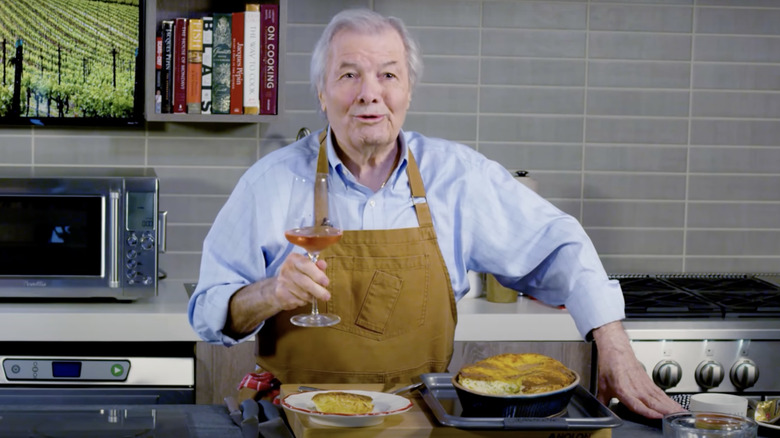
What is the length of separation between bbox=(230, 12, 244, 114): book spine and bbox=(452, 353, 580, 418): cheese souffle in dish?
5.29ft

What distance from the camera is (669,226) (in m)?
3.30

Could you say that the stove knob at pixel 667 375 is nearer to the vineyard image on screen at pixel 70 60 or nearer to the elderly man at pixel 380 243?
the elderly man at pixel 380 243

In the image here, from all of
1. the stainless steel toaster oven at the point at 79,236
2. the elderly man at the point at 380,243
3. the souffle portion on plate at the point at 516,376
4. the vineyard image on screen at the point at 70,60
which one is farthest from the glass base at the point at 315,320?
the vineyard image on screen at the point at 70,60

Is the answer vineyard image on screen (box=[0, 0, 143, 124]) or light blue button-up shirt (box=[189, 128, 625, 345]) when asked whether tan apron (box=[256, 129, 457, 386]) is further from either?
vineyard image on screen (box=[0, 0, 143, 124])

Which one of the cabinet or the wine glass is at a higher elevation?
the cabinet

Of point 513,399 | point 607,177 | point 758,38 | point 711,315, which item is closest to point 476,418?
point 513,399

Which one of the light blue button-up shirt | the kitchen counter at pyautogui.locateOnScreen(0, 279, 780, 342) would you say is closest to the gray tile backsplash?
the kitchen counter at pyautogui.locateOnScreen(0, 279, 780, 342)

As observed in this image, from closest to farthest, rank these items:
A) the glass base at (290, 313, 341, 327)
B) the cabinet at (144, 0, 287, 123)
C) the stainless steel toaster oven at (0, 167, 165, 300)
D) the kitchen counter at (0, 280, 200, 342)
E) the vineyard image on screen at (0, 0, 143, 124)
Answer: the glass base at (290, 313, 341, 327) → the kitchen counter at (0, 280, 200, 342) → the stainless steel toaster oven at (0, 167, 165, 300) → the cabinet at (144, 0, 287, 123) → the vineyard image on screen at (0, 0, 143, 124)

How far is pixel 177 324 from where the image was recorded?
8.62 feet

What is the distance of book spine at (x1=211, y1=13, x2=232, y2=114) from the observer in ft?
9.46

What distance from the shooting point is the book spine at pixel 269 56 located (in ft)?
9.44

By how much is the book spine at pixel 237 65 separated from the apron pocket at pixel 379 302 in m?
1.06

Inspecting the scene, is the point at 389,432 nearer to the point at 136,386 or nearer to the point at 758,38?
the point at 136,386

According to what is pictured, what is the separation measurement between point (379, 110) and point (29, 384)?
1303mm
